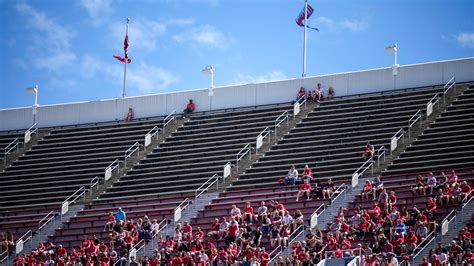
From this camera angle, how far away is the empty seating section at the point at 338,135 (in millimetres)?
44469

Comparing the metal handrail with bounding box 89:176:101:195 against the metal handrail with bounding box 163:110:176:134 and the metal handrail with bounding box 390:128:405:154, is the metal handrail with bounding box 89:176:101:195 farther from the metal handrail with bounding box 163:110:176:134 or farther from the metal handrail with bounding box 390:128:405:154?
the metal handrail with bounding box 390:128:405:154

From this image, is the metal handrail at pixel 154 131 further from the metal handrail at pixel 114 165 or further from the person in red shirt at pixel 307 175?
the person in red shirt at pixel 307 175

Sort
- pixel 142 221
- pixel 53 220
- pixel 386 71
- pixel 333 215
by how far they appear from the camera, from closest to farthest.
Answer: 1. pixel 333 215
2. pixel 142 221
3. pixel 53 220
4. pixel 386 71

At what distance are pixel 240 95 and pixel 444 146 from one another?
13.4 metres

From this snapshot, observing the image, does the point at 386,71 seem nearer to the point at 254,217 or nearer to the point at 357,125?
the point at 357,125

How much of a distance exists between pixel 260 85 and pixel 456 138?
501 inches

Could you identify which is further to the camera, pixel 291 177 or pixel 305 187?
pixel 291 177

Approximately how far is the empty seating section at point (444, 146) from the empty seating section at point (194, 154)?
7.84m

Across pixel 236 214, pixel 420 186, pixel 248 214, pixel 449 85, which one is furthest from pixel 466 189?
pixel 449 85

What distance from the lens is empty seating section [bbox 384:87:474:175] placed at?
136 ft

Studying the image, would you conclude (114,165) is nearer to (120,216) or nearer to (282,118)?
(282,118)

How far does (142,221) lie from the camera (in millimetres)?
42188

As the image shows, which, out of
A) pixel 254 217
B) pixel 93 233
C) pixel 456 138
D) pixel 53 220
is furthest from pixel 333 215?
pixel 53 220

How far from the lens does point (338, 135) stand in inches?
1827
